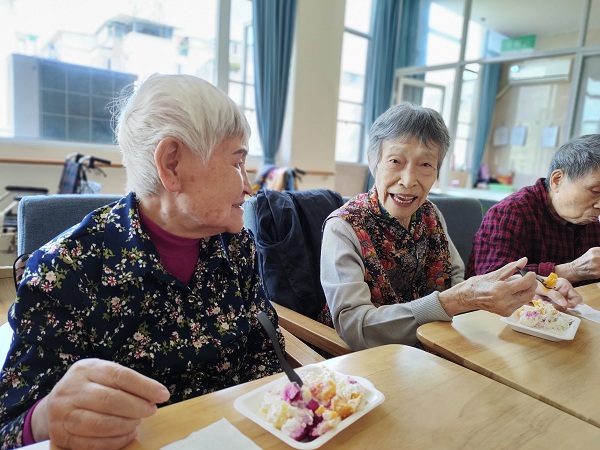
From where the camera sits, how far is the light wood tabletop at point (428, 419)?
635mm

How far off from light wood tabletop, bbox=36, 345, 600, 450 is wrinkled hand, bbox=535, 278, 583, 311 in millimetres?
627

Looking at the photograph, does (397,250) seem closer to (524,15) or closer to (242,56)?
(242,56)

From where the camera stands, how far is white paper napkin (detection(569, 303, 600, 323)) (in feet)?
4.10

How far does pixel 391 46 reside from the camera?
6609mm

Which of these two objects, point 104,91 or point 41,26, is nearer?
point 41,26

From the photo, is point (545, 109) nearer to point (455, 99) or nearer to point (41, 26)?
point (455, 99)

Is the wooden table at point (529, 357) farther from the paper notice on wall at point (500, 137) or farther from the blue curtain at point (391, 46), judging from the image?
the paper notice on wall at point (500, 137)

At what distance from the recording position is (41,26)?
4.07 meters

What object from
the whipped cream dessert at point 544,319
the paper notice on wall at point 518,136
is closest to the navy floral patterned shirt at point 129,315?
the whipped cream dessert at point 544,319

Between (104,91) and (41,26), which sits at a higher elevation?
(41,26)

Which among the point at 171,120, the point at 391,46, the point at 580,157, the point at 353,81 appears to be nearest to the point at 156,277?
the point at 171,120

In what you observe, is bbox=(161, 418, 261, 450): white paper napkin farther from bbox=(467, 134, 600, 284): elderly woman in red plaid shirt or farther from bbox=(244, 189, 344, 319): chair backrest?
bbox=(467, 134, 600, 284): elderly woman in red plaid shirt

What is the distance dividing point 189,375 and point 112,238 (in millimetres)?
346

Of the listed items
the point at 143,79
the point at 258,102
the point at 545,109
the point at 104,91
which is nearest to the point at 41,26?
the point at 104,91
